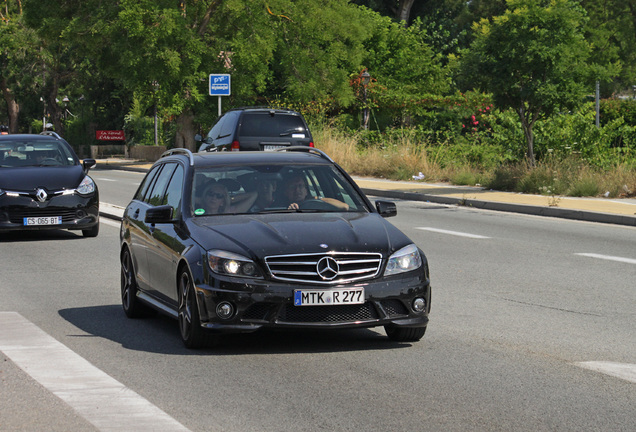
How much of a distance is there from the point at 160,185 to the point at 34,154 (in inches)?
326

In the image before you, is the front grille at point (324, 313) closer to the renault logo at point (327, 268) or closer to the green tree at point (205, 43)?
the renault logo at point (327, 268)

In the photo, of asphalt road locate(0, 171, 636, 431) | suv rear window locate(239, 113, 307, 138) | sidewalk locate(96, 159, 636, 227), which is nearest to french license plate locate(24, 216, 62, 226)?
asphalt road locate(0, 171, 636, 431)

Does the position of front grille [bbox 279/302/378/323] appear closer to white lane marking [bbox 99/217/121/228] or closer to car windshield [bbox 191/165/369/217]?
car windshield [bbox 191/165/369/217]

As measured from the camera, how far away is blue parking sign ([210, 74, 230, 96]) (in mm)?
33594

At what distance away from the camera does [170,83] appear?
45281 mm

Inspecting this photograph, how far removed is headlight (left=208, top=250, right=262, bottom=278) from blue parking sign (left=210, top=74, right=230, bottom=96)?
2652cm

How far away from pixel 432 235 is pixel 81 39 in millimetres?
31358

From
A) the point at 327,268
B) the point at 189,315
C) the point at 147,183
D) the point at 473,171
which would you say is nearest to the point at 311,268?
the point at 327,268

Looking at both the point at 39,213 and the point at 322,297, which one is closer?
the point at 322,297

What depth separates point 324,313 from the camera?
7426 millimetres

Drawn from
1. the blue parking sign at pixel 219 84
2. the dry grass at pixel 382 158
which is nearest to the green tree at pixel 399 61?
the dry grass at pixel 382 158

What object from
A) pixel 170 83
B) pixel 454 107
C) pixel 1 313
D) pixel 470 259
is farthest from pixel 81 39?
pixel 1 313

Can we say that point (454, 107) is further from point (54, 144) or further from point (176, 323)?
point (176, 323)

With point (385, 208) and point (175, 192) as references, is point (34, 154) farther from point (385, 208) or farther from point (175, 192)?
point (385, 208)
